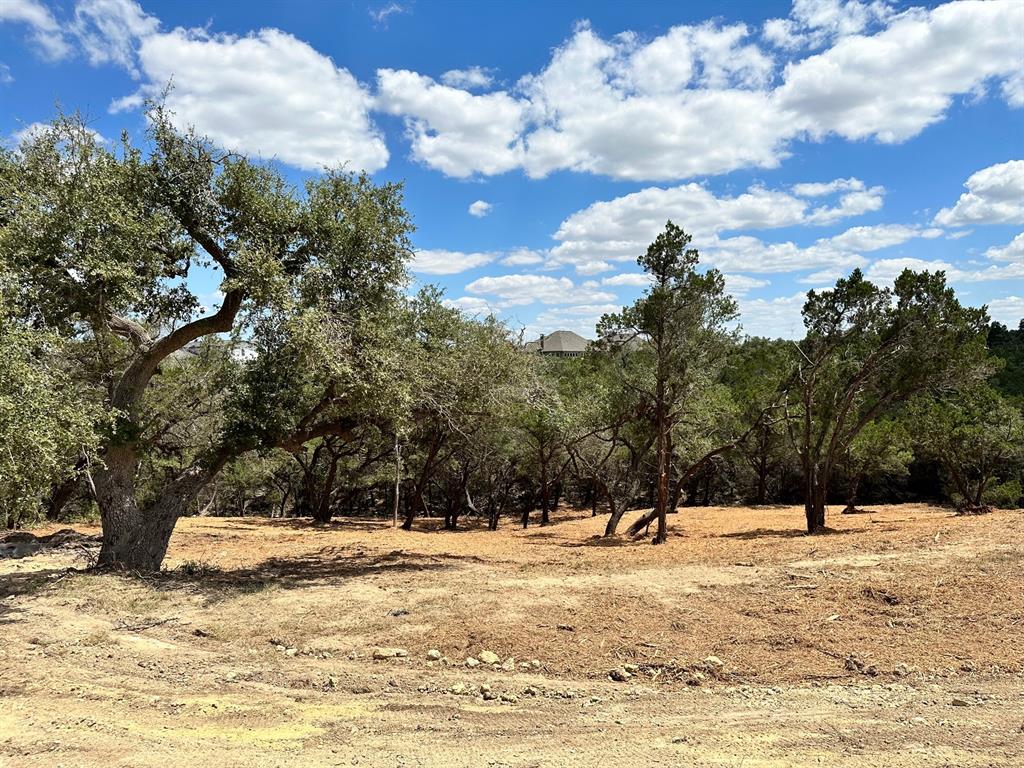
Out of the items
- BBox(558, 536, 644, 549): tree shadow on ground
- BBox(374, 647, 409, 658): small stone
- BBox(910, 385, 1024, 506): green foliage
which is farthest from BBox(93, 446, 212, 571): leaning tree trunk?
BBox(910, 385, 1024, 506): green foliage

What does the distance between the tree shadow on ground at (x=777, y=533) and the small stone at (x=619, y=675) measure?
491 inches

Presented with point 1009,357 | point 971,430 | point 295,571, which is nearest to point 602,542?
point 295,571

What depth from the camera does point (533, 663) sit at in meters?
6.99

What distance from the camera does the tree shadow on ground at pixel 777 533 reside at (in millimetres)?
18125

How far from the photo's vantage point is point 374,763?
178 inches

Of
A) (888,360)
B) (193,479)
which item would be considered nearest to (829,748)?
(193,479)

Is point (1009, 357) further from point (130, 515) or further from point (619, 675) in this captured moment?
point (130, 515)

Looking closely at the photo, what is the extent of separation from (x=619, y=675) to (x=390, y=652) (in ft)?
8.48

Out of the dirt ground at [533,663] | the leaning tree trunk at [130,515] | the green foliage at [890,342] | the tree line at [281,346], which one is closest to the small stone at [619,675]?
the dirt ground at [533,663]

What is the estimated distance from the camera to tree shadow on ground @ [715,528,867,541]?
18.1 meters

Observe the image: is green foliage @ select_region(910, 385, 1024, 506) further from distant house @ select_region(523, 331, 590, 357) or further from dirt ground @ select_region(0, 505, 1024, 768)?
distant house @ select_region(523, 331, 590, 357)

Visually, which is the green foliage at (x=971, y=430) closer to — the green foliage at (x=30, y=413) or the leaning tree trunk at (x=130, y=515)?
the leaning tree trunk at (x=130, y=515)

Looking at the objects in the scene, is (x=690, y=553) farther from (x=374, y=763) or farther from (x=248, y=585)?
(x=374, y=763)

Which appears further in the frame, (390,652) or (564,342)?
(564,342)
